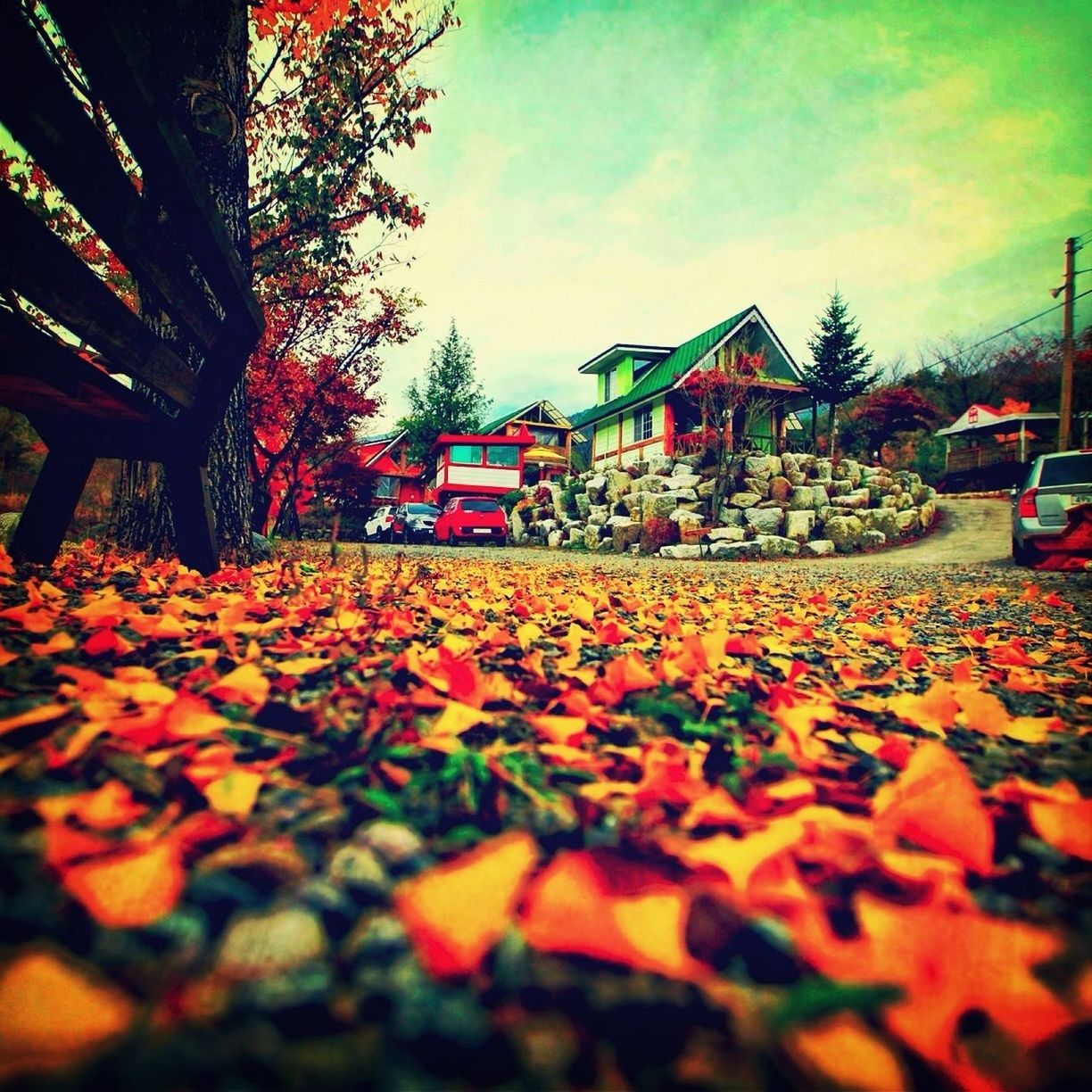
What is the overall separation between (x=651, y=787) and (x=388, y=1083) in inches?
20.2

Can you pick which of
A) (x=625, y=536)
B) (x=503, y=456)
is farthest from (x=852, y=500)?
(x=503, y=456)

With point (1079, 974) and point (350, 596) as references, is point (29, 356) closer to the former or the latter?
point (350, 596)

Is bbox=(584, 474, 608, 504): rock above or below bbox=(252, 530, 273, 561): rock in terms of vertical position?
above

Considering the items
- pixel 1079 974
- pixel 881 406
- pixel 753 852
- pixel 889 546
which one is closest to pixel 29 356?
pixel 753 852

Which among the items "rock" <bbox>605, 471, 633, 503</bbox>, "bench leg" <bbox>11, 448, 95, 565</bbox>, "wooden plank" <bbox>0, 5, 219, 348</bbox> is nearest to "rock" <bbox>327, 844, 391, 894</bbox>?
"wooden plank" <bbox>0, 5, 219, 348</bbox>

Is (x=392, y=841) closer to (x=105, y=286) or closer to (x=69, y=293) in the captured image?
(x=69, y=293)

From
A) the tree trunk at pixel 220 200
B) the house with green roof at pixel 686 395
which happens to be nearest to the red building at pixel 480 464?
the house with green roof at pixel 686 395

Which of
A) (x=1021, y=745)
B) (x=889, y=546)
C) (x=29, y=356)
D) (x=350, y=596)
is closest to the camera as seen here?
(x=1021, y=745)

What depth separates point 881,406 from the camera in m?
24.4

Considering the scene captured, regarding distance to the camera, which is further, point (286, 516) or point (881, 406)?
point (881, 406)

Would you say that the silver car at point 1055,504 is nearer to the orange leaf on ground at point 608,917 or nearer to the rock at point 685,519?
the rock at point 685,519

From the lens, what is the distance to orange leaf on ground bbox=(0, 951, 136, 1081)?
0.47 metres

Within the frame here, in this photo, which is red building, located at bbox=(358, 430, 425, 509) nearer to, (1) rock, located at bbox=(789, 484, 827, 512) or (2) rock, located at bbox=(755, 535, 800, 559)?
(1) rock, located at bbox=(789, 484, 827, 512)

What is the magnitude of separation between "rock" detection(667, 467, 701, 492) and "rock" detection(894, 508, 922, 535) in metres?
4.54
